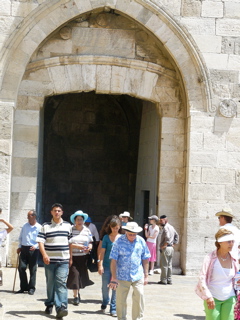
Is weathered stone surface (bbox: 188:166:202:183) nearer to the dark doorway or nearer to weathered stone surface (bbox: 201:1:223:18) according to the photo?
weathered stone surface (bbox: 201:1:223:18)

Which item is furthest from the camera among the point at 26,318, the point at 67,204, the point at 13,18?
the point at 67,204

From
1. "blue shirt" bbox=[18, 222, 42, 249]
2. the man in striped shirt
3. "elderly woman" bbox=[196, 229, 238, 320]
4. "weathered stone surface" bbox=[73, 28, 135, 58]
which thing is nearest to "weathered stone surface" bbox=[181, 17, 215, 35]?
"weathered stone surface" bbox=[73, 28, 135, 58]

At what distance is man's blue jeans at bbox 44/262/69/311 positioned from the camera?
7.83 m

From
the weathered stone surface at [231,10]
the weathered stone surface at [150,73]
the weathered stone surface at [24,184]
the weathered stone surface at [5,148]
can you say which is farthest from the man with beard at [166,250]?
the weathered stone surface at [231,10]

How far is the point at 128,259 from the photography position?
7.15 metres

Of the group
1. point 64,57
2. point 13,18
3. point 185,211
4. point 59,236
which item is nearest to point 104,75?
point 64,57

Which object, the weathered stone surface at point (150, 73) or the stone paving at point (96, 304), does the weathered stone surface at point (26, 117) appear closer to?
the weathered stone surface at point (150, 73)

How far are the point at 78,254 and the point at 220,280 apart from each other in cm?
332

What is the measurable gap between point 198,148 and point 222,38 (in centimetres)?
236

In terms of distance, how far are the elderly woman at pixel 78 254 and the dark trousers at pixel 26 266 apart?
1121mm

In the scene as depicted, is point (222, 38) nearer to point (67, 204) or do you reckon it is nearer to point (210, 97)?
point (210, 97)

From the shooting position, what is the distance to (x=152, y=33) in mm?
12570

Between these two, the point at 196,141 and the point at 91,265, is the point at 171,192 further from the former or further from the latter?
the point at 91,265

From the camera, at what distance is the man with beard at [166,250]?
36.8 ft
